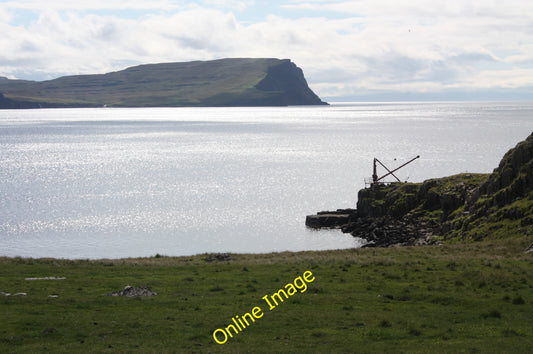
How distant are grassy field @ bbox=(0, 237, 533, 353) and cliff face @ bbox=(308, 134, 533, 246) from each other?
18.2 meters

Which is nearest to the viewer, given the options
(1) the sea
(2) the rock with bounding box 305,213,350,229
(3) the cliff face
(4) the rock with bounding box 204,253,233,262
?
(4) the rock with bounding box 204,253,233,262

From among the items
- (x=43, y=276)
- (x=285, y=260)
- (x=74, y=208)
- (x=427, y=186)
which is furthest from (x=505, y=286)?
(x=74, y=208)

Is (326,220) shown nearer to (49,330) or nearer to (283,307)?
(283,307)

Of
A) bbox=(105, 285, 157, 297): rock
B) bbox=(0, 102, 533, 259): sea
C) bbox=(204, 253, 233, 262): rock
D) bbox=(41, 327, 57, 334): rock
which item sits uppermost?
bbox=(41, 327, 57, 334): rock

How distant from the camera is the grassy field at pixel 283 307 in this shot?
2047 cm

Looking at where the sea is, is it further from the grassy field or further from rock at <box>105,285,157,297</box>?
rock at <box>105,285,157,297</box>

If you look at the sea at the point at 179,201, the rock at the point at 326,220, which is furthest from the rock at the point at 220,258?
the rock at the point at 326,220

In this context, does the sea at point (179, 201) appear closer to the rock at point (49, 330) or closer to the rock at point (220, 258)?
the rock at point (220, 258)

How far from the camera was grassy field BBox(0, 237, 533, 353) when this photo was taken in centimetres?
2047

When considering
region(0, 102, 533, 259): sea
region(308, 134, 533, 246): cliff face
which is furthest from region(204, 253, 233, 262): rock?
region(0, 102, 533, 259): sea

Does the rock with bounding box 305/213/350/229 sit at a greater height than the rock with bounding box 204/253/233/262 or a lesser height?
lesser

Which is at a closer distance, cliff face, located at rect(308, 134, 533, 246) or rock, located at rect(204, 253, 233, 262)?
rock, located at rect(204, 253, 233, 262)

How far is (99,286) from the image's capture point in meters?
30.8

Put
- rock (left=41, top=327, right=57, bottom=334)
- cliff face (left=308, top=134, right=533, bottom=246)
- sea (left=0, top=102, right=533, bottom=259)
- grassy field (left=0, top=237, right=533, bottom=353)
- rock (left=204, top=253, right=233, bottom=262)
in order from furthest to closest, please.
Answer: sea (left=0, top=102, right=533, bottom=259), cliff face (left=308, top=134, right=533, bottom=246), rock (left=204, top=253, right=233, bottom=262), rock (left=41, top=327, right=57, bottom=334), grassy field (left=0, top=237, right=533, bottom=353)
